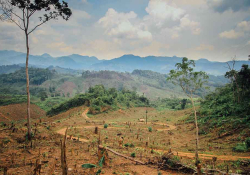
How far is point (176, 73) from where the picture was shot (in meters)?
16.8

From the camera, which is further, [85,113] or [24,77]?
[24,77]

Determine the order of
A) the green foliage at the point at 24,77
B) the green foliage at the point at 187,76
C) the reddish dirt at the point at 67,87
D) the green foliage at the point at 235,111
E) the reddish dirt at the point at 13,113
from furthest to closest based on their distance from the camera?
A: the reddish dirt at the point at 67,87 < the green foliage at the point at 24,77 < the reddish dirt at the point at 13,113 < the green foliage at the point at 235,111 < the green foliage at the point at 187,76

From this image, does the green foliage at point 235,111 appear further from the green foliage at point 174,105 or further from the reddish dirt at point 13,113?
the reddish dirt at point 13,113

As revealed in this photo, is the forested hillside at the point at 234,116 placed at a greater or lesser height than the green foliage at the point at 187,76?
lesser

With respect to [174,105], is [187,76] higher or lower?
higher

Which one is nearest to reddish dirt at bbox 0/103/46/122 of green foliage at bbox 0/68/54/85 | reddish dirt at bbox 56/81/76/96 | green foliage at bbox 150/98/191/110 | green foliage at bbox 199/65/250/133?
green foliage at bbox 199/65/250/133

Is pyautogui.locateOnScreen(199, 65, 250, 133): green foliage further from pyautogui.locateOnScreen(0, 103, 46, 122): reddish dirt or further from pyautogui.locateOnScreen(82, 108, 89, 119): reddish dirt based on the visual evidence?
pyautogui.locateOnScreen(0, 103, 46, 122): reddish dirt

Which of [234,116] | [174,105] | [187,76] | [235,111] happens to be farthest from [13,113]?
[174,105]

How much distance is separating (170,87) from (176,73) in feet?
568

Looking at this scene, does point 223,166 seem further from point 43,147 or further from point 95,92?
point 95,92

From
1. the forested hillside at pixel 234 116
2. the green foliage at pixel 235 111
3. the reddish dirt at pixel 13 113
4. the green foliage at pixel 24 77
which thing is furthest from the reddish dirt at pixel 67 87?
the forested hillside at pixel 234 116

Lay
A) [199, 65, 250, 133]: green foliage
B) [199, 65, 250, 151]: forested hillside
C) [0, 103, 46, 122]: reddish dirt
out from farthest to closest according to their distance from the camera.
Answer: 1. [0, 103, 46, 122]: reddish dirt
2. [199, 65, 250, 133]: green foliage
3. [199, 65, 250, 151]: forested hillside

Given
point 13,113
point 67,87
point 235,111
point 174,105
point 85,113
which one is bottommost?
point 13,113

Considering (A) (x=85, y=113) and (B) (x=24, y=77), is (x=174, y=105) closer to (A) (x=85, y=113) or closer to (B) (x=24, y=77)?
(A) (x=85, y=113)
